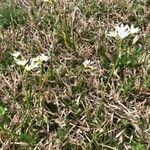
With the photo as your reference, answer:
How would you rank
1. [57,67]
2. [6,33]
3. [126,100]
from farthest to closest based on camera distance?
[6,33] → [57,67] → [126,100]

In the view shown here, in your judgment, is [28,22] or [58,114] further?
[28,22]

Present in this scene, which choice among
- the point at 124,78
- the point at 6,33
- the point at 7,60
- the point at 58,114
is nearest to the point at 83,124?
the point at 58,114

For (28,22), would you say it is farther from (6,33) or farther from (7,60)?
(7,60)

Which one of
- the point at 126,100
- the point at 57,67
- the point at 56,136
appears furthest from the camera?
the point at 57,67

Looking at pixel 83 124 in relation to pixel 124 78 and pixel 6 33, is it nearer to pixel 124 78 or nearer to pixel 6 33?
pixel 124 78

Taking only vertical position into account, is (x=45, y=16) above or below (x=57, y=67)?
above

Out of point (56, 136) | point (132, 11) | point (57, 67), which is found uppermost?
point (132, 11)
